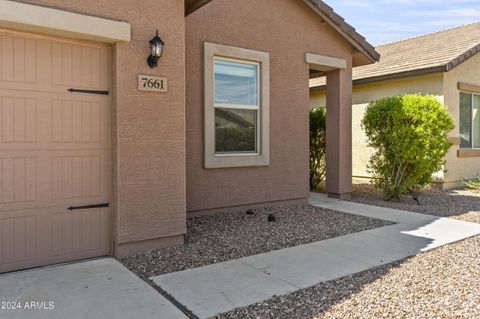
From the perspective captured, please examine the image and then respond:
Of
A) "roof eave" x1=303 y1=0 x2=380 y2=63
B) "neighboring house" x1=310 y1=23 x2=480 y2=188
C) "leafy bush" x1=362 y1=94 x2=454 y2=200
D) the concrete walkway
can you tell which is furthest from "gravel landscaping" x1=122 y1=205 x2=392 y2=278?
"neighboring house" x1=310 y1=23 x2=480 y2=188

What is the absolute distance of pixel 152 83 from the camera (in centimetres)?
500

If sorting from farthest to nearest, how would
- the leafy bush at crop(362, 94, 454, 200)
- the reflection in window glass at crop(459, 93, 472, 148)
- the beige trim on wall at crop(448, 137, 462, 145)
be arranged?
the reflection in window glass at crop(459, 93, 472, 148) → the beige trim on wall at crop(448, 137, 462, 145) → the leafy bush at crop(362, 94, 454, 200)

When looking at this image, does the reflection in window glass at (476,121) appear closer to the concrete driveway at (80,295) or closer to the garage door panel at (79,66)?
the garage door panel at (79,66)

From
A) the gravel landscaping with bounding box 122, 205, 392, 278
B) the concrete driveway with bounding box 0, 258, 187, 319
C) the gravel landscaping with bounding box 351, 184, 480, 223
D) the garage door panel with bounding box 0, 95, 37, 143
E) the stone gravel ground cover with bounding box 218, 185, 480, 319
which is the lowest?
the stone gravel ground cover with bounding box 218, 185, 480, 319

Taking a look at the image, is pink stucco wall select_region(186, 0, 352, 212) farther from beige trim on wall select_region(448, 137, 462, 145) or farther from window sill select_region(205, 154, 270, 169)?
beige trim on wall select_region(448, 137, 462, 145)

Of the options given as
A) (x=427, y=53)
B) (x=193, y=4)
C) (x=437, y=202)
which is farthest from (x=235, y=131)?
(x=427, y=53)

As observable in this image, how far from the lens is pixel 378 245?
18.2 feet

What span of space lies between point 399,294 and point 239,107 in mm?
4619

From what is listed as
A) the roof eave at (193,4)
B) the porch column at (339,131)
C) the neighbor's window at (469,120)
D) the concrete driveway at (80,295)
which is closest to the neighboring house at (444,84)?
the neighbor's window at (469,120)

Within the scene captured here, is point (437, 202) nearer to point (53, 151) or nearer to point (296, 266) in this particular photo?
point (296, 266)

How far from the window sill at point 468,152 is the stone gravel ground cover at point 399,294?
293 inches

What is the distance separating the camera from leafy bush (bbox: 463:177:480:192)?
444 inches

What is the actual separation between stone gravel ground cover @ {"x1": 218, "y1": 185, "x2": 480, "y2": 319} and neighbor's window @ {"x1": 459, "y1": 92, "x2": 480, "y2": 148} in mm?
8039

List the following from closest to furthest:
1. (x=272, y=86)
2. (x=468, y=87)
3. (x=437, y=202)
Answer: (x=272, y=86)
(x=437, y=202)
(x=468, y=87)
